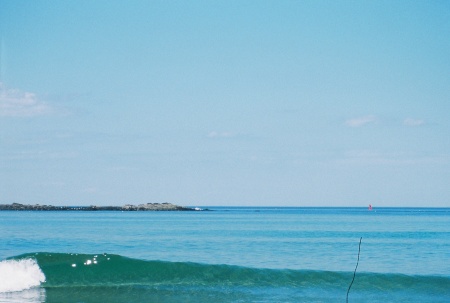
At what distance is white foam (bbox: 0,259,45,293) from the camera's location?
57.2 feet

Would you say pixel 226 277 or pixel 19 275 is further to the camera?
pixel 226 277

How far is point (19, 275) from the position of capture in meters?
18.4

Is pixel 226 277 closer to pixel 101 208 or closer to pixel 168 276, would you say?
pixel 168 276

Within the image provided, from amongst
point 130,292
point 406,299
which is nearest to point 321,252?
point 406,299

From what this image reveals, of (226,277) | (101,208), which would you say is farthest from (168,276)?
(101,208)

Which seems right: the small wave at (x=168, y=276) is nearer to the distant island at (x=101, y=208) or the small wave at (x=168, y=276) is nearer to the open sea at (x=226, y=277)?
the open sea at (x=226, y=277)

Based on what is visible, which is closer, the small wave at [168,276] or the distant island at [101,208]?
the small wave at [168,276]

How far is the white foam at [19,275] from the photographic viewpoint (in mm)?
17422

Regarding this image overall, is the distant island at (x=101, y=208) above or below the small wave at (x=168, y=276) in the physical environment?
above

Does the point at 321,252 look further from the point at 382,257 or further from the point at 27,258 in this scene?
the point at 27,258

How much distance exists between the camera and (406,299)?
1623 centimetres

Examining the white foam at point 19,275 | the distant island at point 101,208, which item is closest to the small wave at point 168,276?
the white foam at point 19,275

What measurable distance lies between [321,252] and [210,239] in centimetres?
949

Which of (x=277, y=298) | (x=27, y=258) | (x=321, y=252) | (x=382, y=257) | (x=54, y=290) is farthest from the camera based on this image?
(x=321, y=252)
